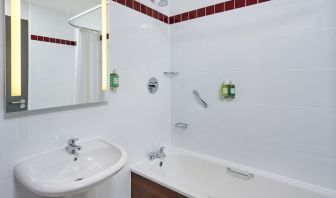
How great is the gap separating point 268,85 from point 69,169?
1531mm

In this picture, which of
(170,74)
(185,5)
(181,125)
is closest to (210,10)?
(185,5)

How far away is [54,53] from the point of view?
1.18 metres

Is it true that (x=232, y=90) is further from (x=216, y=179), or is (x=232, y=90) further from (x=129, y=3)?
(x=129, y=3)

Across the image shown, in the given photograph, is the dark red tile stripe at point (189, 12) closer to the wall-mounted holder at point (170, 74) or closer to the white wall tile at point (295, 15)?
the white wall tile at point (295, 15)

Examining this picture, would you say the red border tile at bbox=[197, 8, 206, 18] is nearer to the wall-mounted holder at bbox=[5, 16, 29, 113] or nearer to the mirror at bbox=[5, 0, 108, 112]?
the mirror at bbox=[5, 0, 108, 112]

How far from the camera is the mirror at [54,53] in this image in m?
1.00

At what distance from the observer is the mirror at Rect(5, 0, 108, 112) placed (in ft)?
3.29

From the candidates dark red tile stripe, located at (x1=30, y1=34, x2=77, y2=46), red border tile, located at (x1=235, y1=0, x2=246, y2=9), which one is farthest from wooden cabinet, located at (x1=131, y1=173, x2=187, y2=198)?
red border tile, located at (x1=235, y1=0, x2=246, y2=9)

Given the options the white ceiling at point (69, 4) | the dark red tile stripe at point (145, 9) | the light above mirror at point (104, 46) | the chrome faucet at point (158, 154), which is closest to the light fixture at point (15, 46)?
the white ceiling at point (69, 4)

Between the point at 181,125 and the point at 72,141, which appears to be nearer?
the point at 72,141

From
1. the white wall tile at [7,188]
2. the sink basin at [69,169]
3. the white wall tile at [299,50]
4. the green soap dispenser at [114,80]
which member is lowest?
the white wall tile at [7,188]

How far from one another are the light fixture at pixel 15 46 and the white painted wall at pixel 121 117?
5 cm

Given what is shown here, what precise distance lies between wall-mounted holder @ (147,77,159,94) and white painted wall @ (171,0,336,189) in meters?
0.29

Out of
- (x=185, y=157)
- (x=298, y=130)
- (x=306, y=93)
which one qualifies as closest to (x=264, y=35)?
(x=306, y=93)
